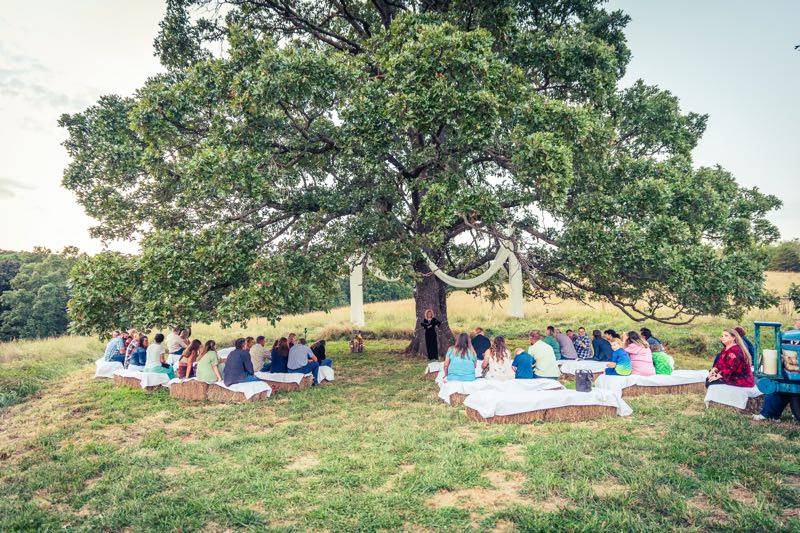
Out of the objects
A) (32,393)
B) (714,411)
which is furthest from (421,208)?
(32,393)

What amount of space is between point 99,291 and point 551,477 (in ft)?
29.7

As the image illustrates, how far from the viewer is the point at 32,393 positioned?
12953 mm

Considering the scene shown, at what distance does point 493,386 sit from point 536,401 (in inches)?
55.4

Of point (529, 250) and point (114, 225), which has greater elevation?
point (114, 225)

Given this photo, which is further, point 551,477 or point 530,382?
point 530,382

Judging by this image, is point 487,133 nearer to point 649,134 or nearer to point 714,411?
point 714,411

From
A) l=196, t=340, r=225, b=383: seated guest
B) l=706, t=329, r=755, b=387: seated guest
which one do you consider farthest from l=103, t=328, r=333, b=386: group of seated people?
l=706, t=329, r=755, b=387: seated guest

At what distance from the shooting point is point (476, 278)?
14961 mm

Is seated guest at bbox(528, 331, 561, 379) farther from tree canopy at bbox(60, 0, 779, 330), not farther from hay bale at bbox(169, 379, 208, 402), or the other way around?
hay bale at bbox(169, 379, 208, 402)

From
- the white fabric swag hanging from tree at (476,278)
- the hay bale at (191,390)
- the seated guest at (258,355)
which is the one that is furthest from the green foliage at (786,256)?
the hay bale at (191,390)

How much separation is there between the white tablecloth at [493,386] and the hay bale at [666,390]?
1.39m

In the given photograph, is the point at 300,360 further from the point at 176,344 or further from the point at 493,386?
the point at 493,386

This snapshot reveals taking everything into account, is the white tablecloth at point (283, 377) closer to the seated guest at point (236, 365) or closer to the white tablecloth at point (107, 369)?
the seated guest at point (236, 365)

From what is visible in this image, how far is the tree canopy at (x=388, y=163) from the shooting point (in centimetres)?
988
